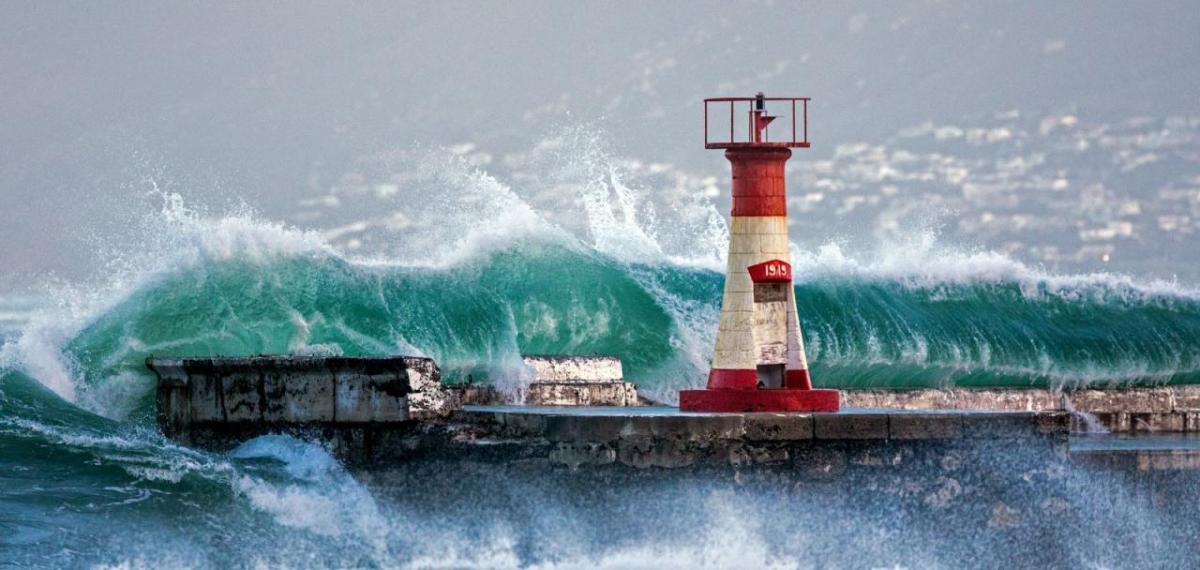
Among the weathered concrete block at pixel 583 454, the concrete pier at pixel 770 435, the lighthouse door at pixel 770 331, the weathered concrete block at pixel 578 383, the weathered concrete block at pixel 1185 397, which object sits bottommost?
the weathered concrete block at pixel 583 454

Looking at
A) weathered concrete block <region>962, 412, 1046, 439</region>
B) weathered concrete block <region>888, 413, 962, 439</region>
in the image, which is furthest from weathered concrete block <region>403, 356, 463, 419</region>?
weathered concrete block <region>962, 412, 1046, 439</region>

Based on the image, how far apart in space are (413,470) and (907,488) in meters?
3.09

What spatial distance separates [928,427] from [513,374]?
402 centimetres

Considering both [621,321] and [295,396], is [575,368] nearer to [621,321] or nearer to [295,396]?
[621,321]

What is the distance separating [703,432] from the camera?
45.7ft

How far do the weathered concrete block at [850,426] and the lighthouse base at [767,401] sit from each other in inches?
26.9

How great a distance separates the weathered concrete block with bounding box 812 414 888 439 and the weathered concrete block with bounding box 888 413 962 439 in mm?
60

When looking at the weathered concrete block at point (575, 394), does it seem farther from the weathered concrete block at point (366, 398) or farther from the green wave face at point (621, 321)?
the weathered concrete block at point (366, 398)

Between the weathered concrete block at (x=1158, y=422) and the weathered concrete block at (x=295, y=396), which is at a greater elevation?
the weathered concrete block at (x=295, y=396)

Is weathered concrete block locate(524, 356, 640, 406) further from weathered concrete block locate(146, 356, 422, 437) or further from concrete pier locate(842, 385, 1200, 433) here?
concrete pier locate(842, 385, 1200, 433)

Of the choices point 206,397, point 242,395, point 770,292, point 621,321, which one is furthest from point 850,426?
point 621,321

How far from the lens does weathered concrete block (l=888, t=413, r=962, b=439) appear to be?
45.3 ft

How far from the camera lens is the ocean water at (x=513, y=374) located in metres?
13.9

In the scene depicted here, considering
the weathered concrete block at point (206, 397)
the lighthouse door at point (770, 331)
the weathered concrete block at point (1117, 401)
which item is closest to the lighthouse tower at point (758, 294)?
the lighthouse door at point (770, 331)
